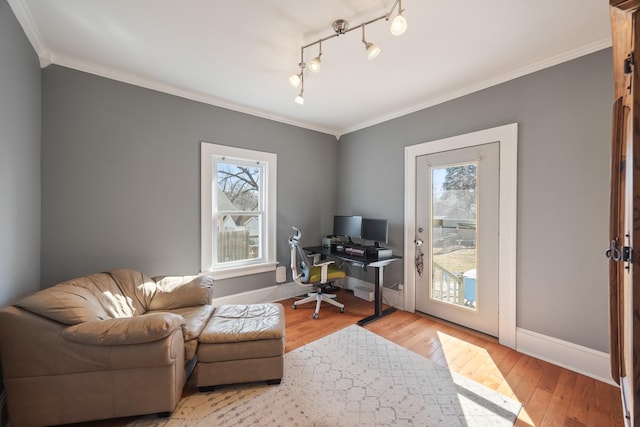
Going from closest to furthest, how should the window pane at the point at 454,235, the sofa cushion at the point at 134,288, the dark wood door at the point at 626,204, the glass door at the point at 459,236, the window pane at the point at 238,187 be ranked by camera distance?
the dark wood door at the point at 626,204, the sofa cushion at the point at 134,288, the glass door at the point at 459,236, the window pane at the point at 454,235, the window pane at the point at 238,187

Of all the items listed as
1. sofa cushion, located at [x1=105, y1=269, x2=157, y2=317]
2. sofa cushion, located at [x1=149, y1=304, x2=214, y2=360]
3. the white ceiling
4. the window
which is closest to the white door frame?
the white ceiling

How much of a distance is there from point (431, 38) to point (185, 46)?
6.24 feet

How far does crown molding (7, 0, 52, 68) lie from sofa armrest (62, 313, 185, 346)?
202 centimetres

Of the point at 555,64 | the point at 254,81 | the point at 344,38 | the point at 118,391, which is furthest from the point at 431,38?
the point at 118,391

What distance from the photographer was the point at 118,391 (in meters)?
1.51

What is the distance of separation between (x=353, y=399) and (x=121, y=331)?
152 cm

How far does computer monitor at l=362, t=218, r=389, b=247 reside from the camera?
10.7 feet

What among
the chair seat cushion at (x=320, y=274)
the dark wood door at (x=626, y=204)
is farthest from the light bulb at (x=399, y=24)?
the chair seat cushion at (x=320, y=274)

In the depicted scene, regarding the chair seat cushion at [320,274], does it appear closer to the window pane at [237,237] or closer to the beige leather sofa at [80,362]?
the window pane at [237,237]

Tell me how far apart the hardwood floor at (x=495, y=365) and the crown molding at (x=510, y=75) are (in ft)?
8.21

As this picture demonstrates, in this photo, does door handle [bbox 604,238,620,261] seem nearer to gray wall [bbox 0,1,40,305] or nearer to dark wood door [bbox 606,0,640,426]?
dark wood door [bbox 606,0,640,426]

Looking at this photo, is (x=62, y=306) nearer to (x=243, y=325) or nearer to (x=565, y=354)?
(x=243, y=325)

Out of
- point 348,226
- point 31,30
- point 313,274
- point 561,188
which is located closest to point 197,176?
point 31,30

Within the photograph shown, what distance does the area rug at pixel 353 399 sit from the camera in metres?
1.57
